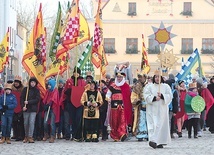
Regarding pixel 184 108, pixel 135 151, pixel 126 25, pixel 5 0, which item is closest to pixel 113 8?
pixel 126 25

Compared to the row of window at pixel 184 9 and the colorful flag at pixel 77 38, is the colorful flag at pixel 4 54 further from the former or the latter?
the row of window at pixel 184 9

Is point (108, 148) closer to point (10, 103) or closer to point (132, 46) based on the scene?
point (10, 103)

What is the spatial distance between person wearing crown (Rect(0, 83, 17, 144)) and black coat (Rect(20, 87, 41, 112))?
25 cm

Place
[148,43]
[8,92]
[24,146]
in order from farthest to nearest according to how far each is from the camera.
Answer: [148,43]
[8,92]
[24,146]

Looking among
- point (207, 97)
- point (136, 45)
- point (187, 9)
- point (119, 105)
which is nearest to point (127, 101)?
point (119, 105)

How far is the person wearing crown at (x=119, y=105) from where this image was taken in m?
21.8

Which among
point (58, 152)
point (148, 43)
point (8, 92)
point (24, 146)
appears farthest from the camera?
point (148, 43)

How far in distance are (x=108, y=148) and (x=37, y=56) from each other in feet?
16.0

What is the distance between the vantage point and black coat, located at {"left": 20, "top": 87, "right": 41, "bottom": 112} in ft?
68.8

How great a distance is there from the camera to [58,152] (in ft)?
55.9

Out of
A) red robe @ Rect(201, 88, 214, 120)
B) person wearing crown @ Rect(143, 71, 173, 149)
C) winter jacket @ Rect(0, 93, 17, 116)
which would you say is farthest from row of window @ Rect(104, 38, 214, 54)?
person wearing crown @ Rect(143, 71, 173, 149)

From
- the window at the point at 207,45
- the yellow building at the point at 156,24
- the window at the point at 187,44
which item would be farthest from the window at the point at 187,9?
the window at the point at 207,45

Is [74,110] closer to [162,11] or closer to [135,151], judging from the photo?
[135,151]

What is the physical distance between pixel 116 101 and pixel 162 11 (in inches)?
1945
